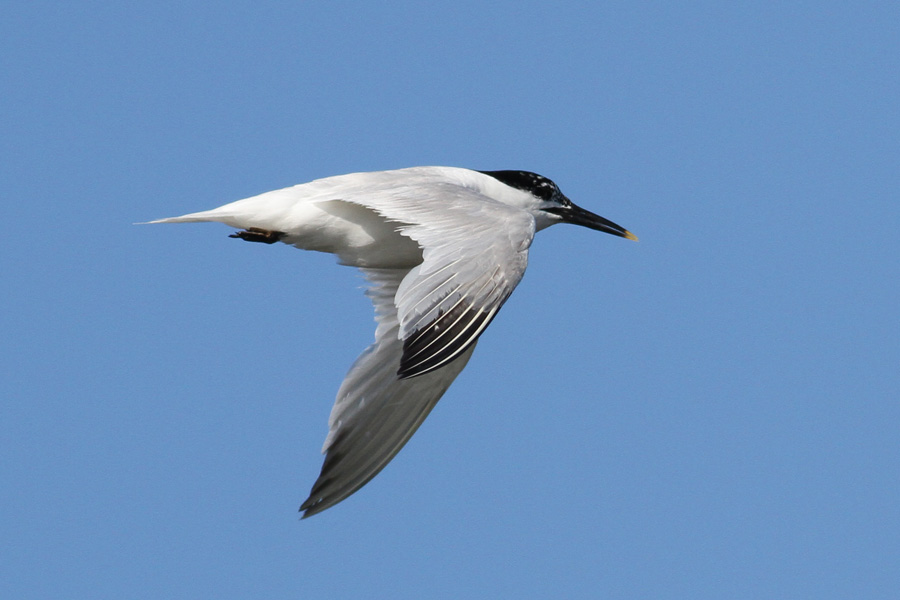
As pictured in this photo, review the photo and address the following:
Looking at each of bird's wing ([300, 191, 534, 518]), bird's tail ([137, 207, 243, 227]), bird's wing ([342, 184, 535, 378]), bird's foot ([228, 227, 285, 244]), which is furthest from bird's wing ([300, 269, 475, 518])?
bird's wing ([342, 184, 535, 378])

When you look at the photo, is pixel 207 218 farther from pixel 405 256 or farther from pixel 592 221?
pixel 592 221

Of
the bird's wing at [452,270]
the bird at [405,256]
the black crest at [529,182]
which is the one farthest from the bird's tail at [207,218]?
the black crest at [529,182]

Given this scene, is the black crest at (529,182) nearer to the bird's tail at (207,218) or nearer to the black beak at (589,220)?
the black beak at (589,220)

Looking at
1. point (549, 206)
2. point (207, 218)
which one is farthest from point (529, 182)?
point (207, 218)

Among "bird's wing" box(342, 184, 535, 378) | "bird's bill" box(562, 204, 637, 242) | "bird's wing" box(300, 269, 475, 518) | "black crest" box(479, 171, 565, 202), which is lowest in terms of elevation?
"bird's wing" box(300, 269, 475, 518)

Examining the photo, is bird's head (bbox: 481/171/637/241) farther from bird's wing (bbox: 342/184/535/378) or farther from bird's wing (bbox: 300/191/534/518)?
bird's wing (bbox: 342/184/535/378)

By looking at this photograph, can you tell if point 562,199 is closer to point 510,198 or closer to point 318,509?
point 510,198

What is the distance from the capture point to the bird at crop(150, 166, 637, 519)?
6109 mm

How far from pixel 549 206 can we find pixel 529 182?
0.27 metres

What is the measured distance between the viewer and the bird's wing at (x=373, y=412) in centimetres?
827

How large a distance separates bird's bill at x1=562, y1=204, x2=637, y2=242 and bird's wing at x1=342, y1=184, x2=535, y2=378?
2.26 m

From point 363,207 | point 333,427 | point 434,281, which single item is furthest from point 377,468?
point 434,281

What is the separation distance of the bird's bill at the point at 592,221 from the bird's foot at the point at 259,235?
2.56m

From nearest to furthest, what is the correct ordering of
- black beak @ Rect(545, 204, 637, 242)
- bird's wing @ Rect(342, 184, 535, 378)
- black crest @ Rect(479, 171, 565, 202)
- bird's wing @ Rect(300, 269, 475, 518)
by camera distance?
bird's wing @ Rect(342, 184, 535, 378)
bird's wing @ Rect(300, 269, 475, 518)
black crest @ Rect(479, 171, 565, 202)
black beak @ Rect(545, 204, 637, 242)
